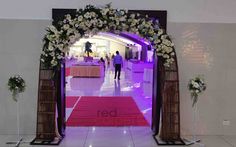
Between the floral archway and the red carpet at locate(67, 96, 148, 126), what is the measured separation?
Answer: 7.20 feet

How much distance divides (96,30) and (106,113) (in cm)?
344

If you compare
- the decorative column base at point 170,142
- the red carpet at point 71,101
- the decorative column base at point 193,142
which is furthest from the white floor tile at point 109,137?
the red carpet at point 71,101

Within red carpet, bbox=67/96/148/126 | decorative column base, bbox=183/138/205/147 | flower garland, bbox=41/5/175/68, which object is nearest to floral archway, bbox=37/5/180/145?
flower garland, bbox=41/5/175/68

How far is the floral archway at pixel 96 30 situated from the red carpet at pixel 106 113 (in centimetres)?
220

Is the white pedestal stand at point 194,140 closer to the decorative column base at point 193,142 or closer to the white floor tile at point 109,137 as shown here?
the decorative column base at point 193,142

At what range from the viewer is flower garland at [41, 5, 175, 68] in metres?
6.26

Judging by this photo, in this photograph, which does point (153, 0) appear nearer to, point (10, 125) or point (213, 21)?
point (213, 21)

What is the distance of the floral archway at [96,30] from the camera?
6.26m

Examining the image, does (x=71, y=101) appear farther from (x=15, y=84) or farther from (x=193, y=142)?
(x=193, y=142)

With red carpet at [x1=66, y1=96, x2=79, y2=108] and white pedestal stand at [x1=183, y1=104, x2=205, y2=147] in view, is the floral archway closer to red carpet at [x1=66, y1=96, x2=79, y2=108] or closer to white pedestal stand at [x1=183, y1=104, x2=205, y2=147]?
white pedestal stand at [x1=183, y1=104, x2=205, y2=147]

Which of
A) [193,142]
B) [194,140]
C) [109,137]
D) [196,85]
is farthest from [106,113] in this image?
[196,85]

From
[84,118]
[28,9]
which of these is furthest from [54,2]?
[84,118]

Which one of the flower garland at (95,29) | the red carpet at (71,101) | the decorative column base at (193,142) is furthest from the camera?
the red carpet at (71,101)

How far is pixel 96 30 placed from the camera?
6395 millimetres
